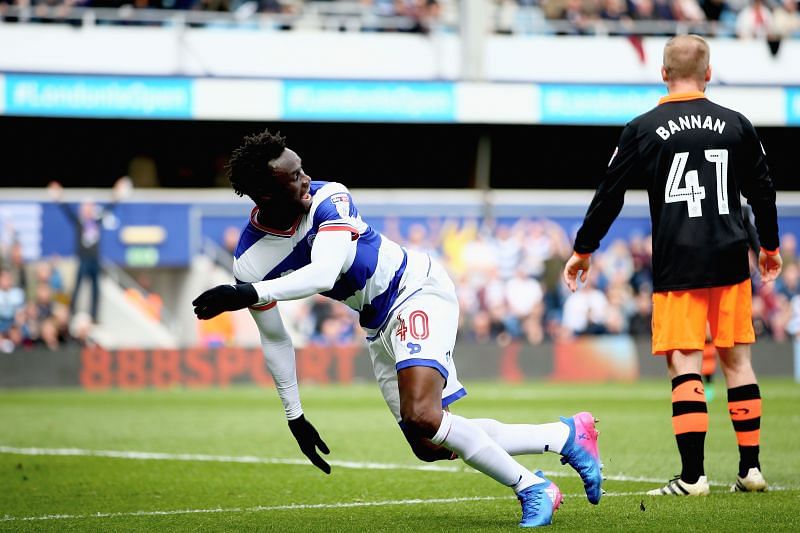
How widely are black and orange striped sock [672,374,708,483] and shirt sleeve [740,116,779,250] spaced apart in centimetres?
98

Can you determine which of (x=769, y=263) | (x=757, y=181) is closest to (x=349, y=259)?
(x=757, y=181)

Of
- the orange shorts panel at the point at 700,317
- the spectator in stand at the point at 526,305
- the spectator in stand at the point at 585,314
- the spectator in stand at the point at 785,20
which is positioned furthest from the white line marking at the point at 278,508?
the spectator in stand at the point at 785,20

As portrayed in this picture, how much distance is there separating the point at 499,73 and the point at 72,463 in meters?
17.8

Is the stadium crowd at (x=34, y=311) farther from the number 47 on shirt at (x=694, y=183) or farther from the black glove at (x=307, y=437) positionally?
the number 47 on shirt at (x=694, y=183)

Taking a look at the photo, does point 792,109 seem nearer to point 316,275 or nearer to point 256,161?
point 256,161

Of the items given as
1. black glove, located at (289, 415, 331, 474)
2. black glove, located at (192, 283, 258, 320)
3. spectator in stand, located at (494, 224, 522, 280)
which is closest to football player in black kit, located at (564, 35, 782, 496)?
black glove, located at (289, 415, 331, 474)

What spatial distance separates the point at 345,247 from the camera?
6109 millimetres

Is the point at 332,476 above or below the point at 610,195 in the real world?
below

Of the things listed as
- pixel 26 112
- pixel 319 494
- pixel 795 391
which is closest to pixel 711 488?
pixel 319 494

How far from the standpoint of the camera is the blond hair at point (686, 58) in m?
7.02

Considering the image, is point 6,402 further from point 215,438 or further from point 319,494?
point 319,494

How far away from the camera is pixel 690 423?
22.9 ft

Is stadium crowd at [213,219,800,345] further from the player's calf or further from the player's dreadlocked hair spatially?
the player's dreadlocked hair

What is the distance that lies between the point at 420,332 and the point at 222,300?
3.31ft
